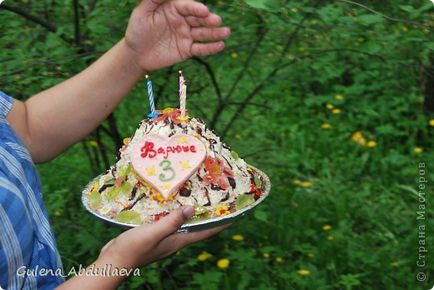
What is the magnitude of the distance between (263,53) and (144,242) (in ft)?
5.00

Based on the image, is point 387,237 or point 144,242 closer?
point 144,242

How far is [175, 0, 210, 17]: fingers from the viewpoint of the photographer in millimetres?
1479

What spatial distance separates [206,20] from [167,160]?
325 millimetres

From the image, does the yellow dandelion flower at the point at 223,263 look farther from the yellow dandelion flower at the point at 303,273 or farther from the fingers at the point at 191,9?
the fingers at the point at 191,9

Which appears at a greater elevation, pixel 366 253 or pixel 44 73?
pixel 44 73

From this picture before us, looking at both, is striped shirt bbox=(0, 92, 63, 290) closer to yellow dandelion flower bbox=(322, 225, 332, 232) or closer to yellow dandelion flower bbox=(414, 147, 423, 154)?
yellow dandelion flower bbox=(322, 225, 332, 232)

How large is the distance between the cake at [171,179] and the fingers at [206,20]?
0.81ft

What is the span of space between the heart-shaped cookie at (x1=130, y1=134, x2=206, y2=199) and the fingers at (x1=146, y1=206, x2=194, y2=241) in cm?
15

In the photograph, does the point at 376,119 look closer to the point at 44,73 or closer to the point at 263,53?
the point at 263,53

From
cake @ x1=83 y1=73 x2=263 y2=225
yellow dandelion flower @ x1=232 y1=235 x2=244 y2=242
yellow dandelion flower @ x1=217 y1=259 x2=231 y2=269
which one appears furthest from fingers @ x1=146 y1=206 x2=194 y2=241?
yellow dandelion flower @ x1=232 y1=235 x2=244 y2=242

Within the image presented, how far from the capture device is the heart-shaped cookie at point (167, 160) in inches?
60.9

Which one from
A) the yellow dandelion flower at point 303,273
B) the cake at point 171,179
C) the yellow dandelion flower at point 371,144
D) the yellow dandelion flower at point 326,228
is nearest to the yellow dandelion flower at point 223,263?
the yellow dandelion flower at point 303,273

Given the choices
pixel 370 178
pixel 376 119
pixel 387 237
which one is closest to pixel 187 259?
pixel 387 237

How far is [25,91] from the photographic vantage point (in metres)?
2.37
